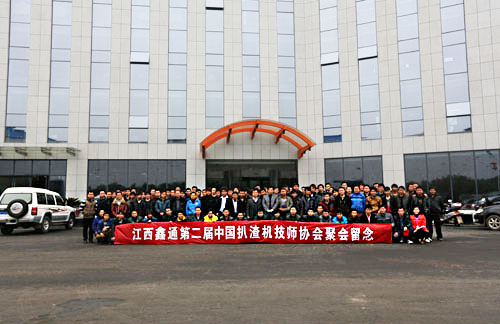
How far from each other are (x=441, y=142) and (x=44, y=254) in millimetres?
22320

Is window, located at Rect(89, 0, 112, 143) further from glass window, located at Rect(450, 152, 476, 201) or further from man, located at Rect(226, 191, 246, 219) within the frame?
glass window, located at Rect(450, 152, 476, 201)

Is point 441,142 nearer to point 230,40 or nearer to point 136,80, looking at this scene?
point 230,40

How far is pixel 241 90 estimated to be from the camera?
82.6ft

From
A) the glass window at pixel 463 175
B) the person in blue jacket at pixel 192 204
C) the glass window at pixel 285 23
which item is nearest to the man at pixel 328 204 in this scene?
the person in blue jacket at pixel 192 204

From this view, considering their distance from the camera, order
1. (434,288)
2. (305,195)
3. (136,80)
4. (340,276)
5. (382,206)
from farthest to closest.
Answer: (136,80), (305,195), (382,206), (340,276), (434,288)

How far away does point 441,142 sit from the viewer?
2297 centimetres

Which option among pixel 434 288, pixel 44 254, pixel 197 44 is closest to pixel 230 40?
pixel 197 44

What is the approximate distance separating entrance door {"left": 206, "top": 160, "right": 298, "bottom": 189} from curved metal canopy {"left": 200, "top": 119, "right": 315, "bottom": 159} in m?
1.33

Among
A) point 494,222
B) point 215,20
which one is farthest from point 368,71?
point 494,222

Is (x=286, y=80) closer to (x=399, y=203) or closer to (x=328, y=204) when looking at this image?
(x=328, y=204)

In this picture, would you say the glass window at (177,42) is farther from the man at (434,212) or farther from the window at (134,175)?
the man at (434,212)

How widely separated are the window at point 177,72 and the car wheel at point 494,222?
17.8 meters

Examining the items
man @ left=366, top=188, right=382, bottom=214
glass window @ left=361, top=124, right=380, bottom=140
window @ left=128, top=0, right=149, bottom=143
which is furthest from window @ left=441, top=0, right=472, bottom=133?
window @ left=128, top=0, right=149, bottom=143

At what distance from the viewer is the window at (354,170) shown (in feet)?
78.9
